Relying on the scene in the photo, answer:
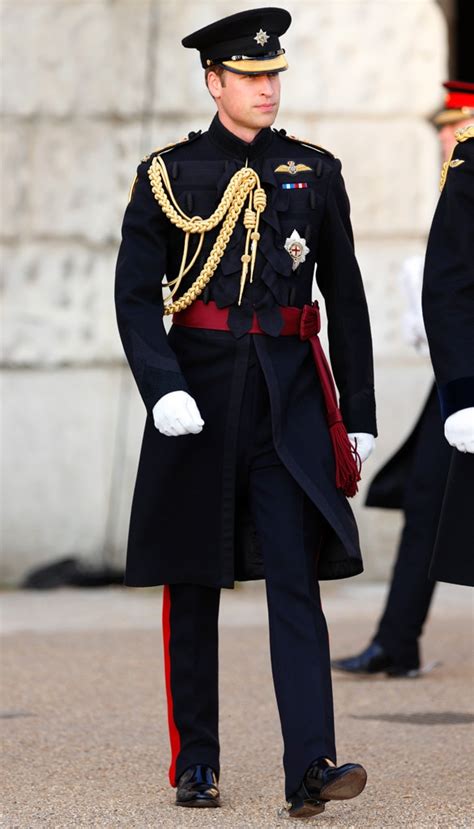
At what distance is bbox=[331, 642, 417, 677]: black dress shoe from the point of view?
6.16m

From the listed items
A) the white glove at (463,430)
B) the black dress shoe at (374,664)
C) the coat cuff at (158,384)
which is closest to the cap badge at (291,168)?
the coat cuff at (158,384)

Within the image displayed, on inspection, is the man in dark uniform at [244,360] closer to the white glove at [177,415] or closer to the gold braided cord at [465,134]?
the white glove at [177,415]

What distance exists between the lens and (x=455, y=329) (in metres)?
4.09

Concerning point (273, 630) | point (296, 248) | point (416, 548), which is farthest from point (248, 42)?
point (416, 548)

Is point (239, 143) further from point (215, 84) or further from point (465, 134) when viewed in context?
point (465, 134)

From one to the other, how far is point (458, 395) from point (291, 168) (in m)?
0.66

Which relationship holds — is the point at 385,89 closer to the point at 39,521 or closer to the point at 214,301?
the point at 39,521

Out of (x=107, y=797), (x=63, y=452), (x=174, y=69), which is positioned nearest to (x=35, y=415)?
(x=63, y=452)

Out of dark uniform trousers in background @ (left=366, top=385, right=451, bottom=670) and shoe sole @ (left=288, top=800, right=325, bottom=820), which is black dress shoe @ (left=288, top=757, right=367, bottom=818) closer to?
shoe sole @ (left=288, top=800, right=325, bottom=820)

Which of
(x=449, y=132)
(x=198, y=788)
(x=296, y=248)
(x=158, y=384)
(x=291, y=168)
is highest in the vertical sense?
(x=449, y=132)

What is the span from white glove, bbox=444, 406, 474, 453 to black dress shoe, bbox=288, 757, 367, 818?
69 centimetres

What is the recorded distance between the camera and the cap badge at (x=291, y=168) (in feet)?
14.2

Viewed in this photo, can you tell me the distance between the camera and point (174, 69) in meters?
8.47

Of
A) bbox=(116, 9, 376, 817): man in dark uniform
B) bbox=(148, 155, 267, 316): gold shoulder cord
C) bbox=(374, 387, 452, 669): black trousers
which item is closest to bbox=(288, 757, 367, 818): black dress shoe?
bbox=(116, 9, 376, 817): man in dark uniform
